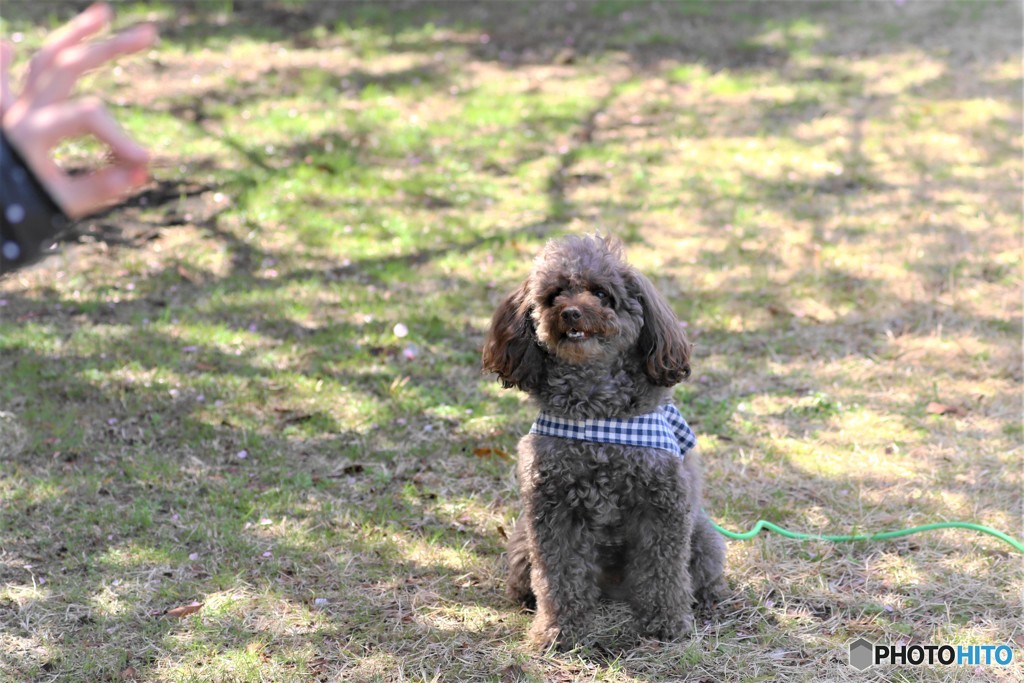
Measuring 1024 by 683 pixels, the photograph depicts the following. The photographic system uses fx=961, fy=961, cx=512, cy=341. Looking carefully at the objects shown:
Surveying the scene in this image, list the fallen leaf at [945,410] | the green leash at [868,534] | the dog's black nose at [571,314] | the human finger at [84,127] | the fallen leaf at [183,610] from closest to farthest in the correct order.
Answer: the human finger at [84,127] < the dog's black nose at [571,314] < the fallen leaf at [183,610] < the green leash at [868,534] < the fallen leaf at [945,410]

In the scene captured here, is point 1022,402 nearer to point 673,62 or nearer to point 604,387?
point 604,387

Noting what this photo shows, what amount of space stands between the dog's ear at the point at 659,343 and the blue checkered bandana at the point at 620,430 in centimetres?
15

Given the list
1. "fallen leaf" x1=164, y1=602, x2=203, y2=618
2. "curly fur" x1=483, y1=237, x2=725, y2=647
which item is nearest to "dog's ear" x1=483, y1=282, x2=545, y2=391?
"curly fur" x1=483, y1=237, x2=725, y2=647

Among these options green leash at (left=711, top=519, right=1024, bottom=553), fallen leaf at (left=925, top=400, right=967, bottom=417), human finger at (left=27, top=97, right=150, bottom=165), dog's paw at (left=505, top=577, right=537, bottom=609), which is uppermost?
human finger at (left=27, top=97, right=150, bottom=165)

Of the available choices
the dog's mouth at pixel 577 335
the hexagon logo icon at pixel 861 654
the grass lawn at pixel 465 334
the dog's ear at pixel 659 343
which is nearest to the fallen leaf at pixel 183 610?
the grass lawn at pixel 465 334

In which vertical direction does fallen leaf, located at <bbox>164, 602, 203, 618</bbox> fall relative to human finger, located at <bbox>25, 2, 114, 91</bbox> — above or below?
below

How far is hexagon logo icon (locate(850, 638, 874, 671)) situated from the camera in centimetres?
333

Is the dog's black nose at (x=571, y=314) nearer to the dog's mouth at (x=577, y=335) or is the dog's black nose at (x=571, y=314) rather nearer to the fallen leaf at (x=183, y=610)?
the dog's mouth at (x=577, y=335)

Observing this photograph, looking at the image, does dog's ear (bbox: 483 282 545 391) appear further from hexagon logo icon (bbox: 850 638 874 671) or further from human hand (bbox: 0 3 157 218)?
human hand (bbox: 0 3 157 218)

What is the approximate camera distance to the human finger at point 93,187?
1.14 metres

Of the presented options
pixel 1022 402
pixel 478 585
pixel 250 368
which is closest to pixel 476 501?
pixel 478 585

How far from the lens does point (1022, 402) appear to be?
5.03 metres

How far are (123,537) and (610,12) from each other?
30.6 feet

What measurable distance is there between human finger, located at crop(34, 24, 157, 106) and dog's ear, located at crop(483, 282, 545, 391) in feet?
7.50
